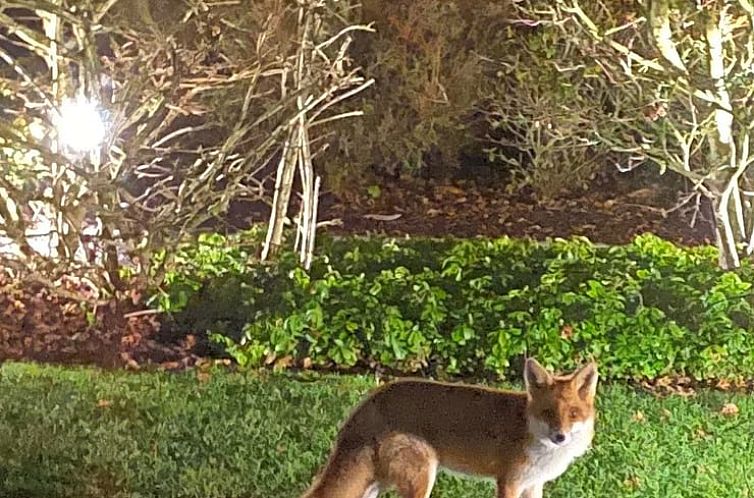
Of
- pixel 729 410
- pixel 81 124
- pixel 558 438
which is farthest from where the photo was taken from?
pixel 81 124

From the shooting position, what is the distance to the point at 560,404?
4.92 ft

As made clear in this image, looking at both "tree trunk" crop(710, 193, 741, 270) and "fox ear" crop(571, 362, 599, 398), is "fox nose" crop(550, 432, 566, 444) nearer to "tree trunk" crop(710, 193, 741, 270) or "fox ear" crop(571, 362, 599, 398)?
"fox ear" crop(571, 362, 599, 398)

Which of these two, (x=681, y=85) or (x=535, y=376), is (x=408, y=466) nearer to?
(x=535, y=376)

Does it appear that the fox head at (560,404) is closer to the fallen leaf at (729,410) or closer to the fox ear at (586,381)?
the fox ear at (586,381)

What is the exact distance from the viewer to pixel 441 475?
1.55 meters

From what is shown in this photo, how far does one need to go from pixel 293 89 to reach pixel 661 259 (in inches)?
29.3

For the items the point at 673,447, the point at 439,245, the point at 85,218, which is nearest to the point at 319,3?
the point at 439,245

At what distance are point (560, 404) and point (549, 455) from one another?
0.27 feet

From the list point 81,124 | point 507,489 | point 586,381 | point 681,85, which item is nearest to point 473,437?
point 507,489

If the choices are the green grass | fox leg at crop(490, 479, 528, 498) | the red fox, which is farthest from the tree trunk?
fox leg at crop(490, 479, 528, 498)

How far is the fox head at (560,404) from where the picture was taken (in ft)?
4.87

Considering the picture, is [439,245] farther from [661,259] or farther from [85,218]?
[85,218]

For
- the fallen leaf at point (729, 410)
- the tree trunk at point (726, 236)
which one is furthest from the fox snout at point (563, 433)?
the tree trunk at point (726, 236)

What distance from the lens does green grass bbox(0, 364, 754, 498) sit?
64.6 inches
